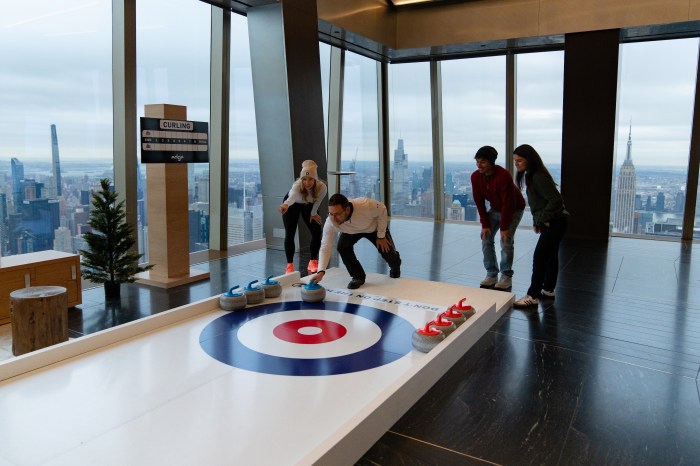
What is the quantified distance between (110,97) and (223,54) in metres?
1.98

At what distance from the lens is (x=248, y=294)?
4.79 metres

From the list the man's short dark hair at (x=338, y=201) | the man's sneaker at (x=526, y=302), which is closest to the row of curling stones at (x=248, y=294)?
the man's short dark hair at (x=338, y=201)

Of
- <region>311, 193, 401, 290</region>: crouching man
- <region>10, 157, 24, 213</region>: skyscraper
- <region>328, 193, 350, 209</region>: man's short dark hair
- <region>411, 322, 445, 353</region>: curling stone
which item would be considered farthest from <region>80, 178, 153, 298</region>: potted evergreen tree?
<region>411, 322, 445, 353</region>: curling stone

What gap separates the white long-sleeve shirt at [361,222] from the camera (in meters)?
5.29

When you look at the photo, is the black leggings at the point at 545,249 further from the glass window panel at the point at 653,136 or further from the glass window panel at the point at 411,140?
the glass window panel at the point at 411,140

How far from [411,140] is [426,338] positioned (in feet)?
30.6

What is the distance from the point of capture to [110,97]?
6.63m

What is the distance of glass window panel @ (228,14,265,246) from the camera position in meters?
8.36

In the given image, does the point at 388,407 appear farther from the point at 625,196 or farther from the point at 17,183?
the point at 625,196

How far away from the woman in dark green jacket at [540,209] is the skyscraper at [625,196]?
5865mm

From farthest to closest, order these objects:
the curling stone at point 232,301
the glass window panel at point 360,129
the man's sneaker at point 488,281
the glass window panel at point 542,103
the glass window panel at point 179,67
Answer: the glass window panel at point 360,129
the glass window panel at point 542,103
the glass window panel at point 179,67
the man's sneaker at point 488,281
the curling stone at point 232,301

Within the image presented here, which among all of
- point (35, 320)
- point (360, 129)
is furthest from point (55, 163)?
point (360, 129)

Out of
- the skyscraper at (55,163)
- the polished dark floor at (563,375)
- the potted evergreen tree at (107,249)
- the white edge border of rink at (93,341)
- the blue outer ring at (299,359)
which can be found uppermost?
the skyscraper at (55,163)

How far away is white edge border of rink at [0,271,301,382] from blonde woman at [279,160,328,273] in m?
1.83
